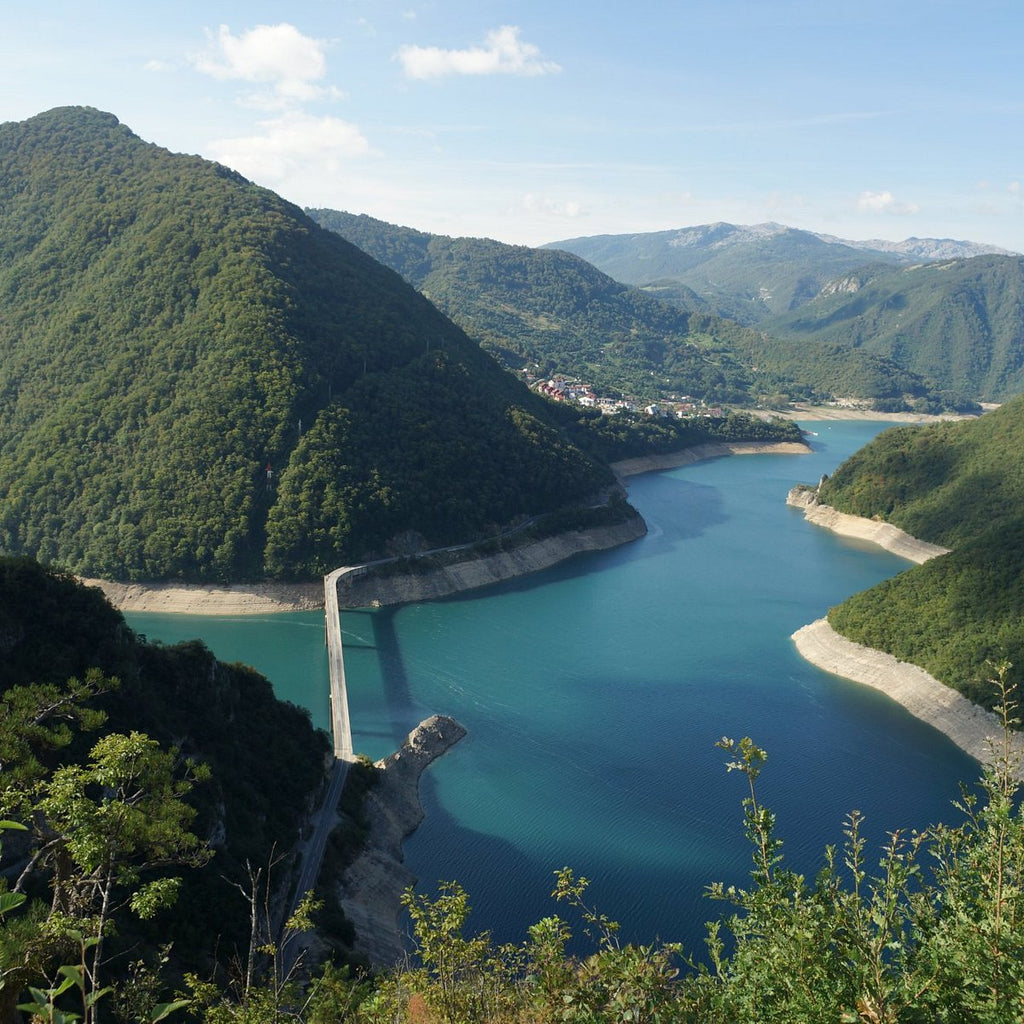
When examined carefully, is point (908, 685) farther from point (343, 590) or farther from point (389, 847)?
point (343, 590)

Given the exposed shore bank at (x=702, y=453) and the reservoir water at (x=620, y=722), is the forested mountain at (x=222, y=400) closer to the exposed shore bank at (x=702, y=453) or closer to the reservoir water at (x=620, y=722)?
the reservoir water at (x=620, y=722)

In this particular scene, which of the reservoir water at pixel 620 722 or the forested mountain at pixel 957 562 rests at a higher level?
the forested mountain at pixel 957 562

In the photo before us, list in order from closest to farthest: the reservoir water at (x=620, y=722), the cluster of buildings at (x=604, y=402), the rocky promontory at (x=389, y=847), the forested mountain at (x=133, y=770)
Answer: the forested mountain at (x=133, y=770), the rocky promontory at (x=389, y=847), the reservoir water at (x=620, y=722), the cluster of buildings at (x=604, y=402)

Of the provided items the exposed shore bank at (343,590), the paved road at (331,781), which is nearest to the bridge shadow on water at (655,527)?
the exposed shore bank at (343,590)

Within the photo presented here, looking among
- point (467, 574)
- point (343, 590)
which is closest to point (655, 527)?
point (467, 574)

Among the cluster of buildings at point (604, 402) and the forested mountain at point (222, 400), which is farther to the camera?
the cluster of buildings at point (604, 402)

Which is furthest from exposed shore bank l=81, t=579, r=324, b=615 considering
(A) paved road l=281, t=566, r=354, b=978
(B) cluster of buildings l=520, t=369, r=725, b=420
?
(B) cluster of buildings l=520, t=369, r=725, b=420

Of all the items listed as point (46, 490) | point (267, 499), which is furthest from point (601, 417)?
point (46, 490)
